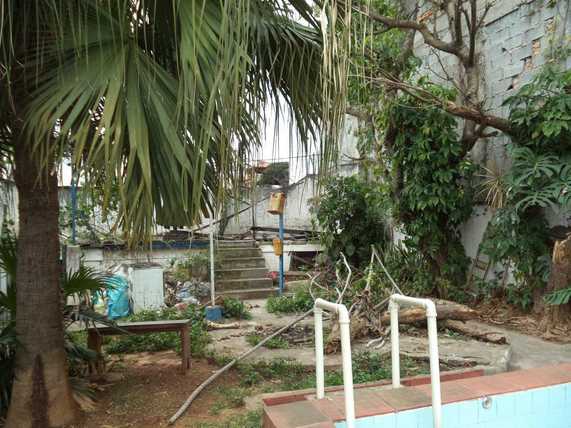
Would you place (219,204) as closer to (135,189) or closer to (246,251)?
(135,189)

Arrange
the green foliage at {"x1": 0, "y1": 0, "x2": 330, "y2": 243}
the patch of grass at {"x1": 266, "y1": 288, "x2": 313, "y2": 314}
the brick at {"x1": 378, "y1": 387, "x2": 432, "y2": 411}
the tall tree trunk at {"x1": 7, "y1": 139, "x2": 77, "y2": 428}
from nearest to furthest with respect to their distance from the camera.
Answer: the green foliage at {"x1": 0, "y1": 0, "x2": 330, "y2": 243}, the brick at {"x1": 378, "y1": 387, "x2": 432, "y2": 411}, the tall tree trunk at {"x1": 7, "y1": 139, "x2": 77, "y2": 428}, the patch of grass at {"x1": 266, "y1": 288, "x2": 313, "y2": 314}

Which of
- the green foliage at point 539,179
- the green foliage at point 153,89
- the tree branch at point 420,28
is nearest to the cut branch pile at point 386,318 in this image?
the green foliage at point 539,179

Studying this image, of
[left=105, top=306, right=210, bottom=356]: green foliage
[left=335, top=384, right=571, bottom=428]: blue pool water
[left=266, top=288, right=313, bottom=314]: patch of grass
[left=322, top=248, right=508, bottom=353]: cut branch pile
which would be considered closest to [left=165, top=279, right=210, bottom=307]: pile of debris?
[left=266, top=288, right=313, bottom=314]: patch of grass

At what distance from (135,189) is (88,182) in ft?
0.62

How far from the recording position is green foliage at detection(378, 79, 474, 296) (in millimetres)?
6215

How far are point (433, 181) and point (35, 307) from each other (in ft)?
16.8

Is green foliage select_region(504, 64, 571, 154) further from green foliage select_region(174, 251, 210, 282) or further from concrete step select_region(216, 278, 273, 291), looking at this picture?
green foliage select_region(174, 251, 210, 282)

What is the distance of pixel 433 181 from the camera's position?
6336 mm

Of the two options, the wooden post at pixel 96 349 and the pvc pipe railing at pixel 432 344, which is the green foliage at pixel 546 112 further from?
the wooden post at pixel 96 349

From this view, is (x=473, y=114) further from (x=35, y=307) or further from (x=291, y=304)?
(x=35, y=307)

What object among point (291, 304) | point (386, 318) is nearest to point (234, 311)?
point (291, 304)

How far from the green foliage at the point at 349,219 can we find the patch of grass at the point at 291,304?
1.47 meters

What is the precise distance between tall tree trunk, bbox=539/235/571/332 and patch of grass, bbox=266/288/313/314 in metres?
3.28

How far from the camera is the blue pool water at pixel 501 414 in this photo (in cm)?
220
